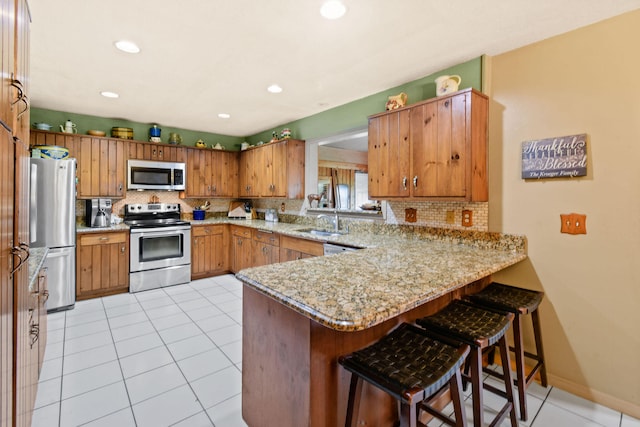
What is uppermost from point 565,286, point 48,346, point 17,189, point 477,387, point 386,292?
point 17,189

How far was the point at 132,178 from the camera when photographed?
14.3 feet

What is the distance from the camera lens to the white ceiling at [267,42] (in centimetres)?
181

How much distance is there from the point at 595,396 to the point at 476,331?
4.23 feet

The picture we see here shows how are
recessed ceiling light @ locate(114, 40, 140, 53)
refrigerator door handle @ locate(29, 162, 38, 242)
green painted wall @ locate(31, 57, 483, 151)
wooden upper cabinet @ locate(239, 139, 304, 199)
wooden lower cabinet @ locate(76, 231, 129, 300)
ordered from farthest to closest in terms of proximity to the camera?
1. wooden upper cabinet @ locate(239, 139, 304, 199)
2. wooden lower cabinet @ locate(76, 231, 129, 300)
3. refrigerator door handle @ locate(29, 162, 38, 242)
4. green painted wall @ locate(31, 57, 483, 151)
5. recessed ceiling light @ locate(114, 40, 140, 53)

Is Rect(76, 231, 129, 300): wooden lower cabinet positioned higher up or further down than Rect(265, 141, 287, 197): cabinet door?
further down

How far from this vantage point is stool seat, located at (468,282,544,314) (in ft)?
5.87

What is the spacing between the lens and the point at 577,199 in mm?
1998

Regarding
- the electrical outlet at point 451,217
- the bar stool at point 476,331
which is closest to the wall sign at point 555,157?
the electrical outlet at point 451,217

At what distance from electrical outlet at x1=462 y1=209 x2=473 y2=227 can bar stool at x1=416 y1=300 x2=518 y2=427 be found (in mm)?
906

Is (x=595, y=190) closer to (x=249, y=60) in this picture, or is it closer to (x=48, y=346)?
(x=249, y=60)

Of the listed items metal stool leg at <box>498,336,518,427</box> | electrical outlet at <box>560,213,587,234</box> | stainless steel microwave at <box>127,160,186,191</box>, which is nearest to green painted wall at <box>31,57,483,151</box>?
stainless steel microwave at <box>127,160,186,191</box>

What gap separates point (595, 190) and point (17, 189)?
3048 mm

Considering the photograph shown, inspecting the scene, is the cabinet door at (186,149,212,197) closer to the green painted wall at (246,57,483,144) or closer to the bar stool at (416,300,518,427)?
the green painted wall at (246,57,483,144)

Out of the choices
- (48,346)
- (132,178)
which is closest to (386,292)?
(48,346)
